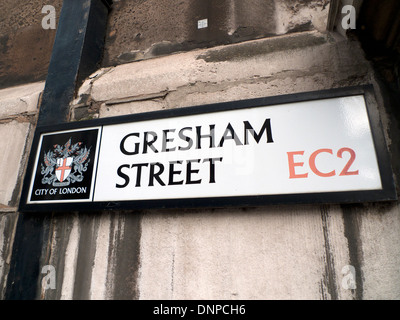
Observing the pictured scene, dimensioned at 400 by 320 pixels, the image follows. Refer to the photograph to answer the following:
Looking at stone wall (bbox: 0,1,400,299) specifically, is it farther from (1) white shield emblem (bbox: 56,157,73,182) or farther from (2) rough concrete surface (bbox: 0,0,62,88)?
(2) rough concrete surface (bbox: 0,0,62,88)

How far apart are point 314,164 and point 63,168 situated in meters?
1.61

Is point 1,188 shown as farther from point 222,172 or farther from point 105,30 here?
point 222,172

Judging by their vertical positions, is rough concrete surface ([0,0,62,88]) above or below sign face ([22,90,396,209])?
above

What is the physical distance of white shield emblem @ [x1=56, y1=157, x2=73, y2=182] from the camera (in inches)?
70.5

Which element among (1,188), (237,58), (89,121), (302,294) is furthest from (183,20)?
(302,294)

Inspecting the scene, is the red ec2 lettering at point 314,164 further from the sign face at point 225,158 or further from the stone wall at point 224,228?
the stone wall at point 224,228

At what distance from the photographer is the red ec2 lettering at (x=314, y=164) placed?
1345 mm

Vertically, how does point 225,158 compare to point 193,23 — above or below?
below

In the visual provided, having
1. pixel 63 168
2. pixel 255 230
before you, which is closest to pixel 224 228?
pixel 255 230

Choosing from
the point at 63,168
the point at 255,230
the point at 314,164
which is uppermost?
the point at 63,168

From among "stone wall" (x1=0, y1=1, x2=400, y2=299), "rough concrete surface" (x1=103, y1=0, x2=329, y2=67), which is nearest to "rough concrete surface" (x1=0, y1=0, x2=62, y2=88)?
"rough concrete surface" (x1=103, y1=0, x2=329, y2=67)

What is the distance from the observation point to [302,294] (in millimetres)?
1309

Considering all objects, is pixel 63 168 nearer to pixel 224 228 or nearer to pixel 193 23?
pixel 224 228

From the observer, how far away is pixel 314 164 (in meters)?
1.39
